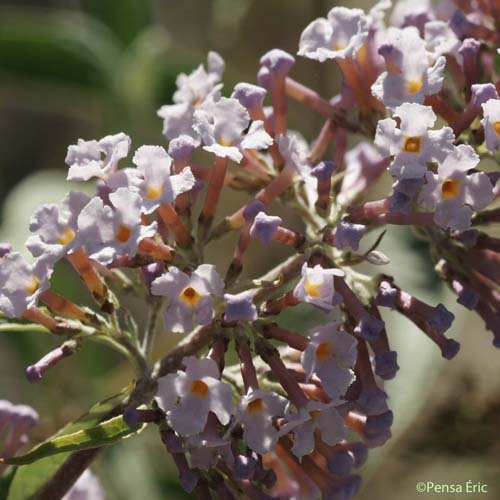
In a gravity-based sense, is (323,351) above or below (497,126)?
below

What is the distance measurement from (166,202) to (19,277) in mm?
176

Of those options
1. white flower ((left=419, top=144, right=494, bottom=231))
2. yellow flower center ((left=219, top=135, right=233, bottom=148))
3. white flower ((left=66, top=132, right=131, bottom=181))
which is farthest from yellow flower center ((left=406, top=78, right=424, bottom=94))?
white flower ((left=66, top=132, right=131, bottom=181))

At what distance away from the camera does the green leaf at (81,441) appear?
3.09 ft

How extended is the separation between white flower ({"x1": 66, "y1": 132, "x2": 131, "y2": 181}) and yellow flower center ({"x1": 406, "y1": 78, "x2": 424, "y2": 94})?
0.31 metres

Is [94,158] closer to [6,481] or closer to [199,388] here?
[199,388]

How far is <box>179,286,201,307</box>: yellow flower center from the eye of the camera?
0.95 meters

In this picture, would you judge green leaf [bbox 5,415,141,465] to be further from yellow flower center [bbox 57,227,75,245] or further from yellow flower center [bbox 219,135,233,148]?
yellow flower center [bbox 219,135,233,148]

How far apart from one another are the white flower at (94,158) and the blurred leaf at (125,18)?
5.21 ft

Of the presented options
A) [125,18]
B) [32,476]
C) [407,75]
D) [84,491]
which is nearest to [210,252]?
[125,18]

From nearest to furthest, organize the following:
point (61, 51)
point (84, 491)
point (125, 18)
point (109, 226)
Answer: point (109, 226) → point (84, 491) → point (61, 51) → point (125, 18)

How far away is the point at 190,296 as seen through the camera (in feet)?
3.14

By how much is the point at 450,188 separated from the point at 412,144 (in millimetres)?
61

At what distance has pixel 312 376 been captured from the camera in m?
1.01

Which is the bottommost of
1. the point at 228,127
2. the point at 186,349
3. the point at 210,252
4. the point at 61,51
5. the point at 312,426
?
the point at 210,252
